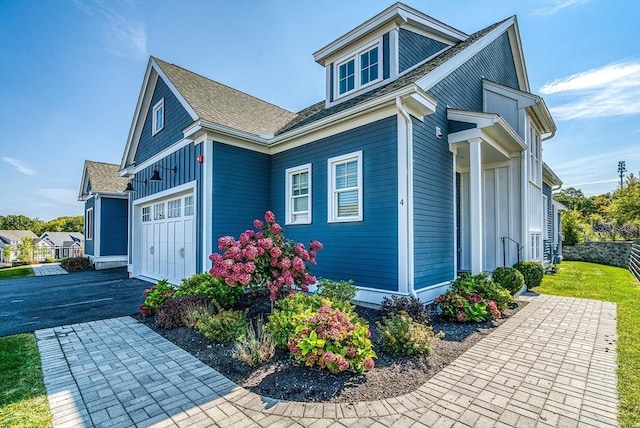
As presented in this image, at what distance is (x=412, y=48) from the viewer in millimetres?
8016

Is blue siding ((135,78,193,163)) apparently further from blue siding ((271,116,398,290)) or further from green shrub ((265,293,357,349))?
green shrub ((265,293,357,349))

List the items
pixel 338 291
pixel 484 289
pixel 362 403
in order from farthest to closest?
pixel 484 289
pixel 338 291
pixel 362 403

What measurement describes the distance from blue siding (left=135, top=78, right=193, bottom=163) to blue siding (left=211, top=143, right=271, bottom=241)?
1830mm

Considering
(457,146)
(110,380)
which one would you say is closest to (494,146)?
(457,146)

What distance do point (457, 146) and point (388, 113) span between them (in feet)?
8.32

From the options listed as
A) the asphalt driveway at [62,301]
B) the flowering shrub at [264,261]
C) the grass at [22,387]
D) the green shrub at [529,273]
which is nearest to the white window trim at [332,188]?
the flowering shrub at [264,261]

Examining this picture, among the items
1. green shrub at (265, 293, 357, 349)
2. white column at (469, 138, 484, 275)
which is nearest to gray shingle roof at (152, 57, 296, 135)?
green shrub at (265, 293, 357, 349)

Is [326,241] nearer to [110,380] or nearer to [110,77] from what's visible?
[110,380]

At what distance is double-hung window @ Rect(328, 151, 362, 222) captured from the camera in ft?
22.1

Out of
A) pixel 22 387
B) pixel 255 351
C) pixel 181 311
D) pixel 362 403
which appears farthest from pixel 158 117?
pixel 362 403

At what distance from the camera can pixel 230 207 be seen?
8.32 meters

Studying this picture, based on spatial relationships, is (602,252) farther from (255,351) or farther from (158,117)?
(158,117)

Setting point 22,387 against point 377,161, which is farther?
point 377,161

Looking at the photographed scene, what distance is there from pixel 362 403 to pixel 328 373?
63 cm
